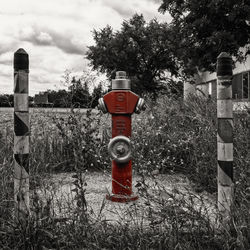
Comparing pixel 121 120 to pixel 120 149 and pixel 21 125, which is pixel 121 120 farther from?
pixel 21 125

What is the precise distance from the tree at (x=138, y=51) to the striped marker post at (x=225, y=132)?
33028 mm

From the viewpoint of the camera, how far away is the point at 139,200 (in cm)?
368

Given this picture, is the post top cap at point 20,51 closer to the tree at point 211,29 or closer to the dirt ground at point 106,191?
the dirt ground at point 106,191

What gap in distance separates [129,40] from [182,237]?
35.9m

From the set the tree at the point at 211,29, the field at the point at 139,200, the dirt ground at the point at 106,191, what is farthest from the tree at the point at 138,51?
the dirt ground at the point at 106,191

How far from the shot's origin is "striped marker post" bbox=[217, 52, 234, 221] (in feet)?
8.62

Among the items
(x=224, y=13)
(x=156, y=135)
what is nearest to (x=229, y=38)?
(x=224, y=13)

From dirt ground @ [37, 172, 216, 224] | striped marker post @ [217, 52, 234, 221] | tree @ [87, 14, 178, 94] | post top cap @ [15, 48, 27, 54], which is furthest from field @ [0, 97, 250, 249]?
tree @ [87, 14, 178, 94]

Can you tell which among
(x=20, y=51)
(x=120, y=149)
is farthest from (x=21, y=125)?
(x=120, y=149)

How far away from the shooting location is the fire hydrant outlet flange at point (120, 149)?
3.53 metres

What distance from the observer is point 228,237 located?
2.26 meters

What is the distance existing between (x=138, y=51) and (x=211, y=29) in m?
20.1

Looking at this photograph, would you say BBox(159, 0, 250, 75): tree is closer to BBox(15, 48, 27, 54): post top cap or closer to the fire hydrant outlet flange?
the fire hydrant outlet flange

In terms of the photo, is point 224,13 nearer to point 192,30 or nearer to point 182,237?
point 192,30
